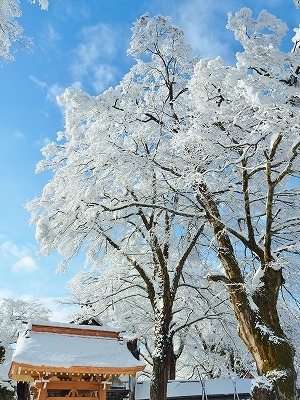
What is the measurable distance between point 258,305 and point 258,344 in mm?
796

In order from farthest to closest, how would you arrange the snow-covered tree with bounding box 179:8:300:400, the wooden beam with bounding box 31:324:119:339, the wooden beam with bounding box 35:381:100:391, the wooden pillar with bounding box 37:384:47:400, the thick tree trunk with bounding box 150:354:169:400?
the wooden beam with bounding box 31:324:119:339 → the thick tree trunk with bounding box 150:354:169:400 → the wooden beam with bounding box 35:381:100:391 → the wooden pillar with bounding box 37:384:47:400 → the snow-covered tree with bounding box 179:8:300:400

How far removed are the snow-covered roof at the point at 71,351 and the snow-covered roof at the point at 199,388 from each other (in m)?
4.96

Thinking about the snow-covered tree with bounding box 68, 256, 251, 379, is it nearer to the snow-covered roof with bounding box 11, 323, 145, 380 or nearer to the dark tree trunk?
the snow-covered roof with bounding box 11, 323, 145, 380

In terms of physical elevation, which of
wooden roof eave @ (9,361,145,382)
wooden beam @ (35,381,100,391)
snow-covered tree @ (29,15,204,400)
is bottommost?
wooden beam @ (35,381,100,391)

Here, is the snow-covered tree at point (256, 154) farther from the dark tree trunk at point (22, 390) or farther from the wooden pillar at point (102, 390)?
the dark tree trunk at point (22, 390)

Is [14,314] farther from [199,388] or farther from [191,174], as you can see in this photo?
[191,174]

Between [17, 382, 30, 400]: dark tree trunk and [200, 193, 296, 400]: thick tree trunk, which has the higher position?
[200, 193, 296, 400]: thick tree trunk

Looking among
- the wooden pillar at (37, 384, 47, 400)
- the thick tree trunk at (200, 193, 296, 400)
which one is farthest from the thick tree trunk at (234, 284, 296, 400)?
the wooden pillar at (37, 384, 47, 400)

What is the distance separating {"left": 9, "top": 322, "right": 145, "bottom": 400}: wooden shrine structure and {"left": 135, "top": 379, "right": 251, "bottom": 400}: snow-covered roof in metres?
4.84

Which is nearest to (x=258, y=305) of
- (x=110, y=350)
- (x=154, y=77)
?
(x=110, y=350)

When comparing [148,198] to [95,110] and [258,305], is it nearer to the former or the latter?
[95,110]

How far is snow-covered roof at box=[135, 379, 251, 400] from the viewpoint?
43.9 feet

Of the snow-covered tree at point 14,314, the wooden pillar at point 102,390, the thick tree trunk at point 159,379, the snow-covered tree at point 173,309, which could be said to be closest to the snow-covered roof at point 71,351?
the thick tree trunk at point 159,379

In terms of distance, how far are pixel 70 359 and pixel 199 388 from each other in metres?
7.50
